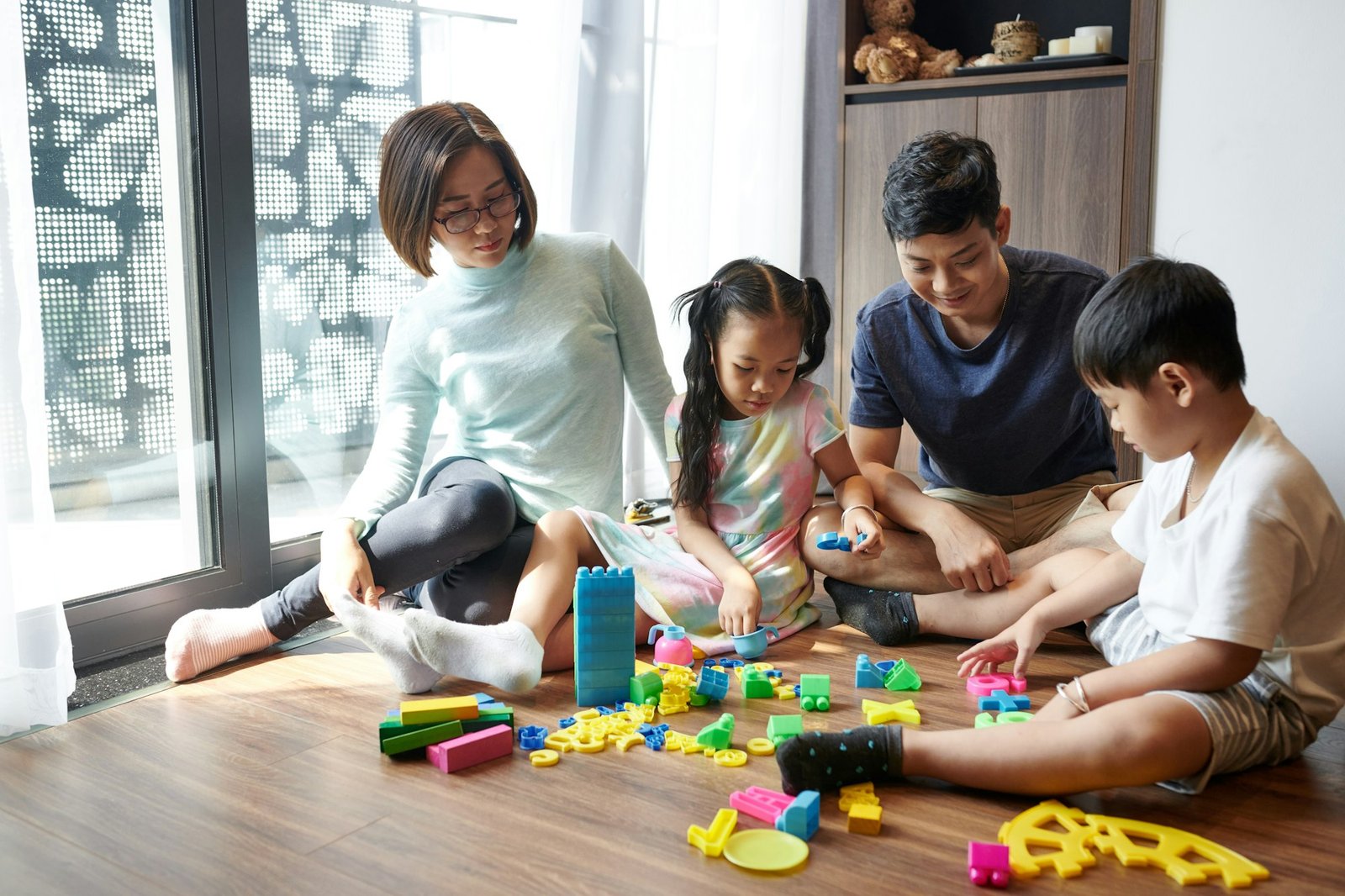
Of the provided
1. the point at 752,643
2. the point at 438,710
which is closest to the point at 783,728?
the point at 752,643

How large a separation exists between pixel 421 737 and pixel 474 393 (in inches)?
25.5

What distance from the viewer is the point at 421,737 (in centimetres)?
138

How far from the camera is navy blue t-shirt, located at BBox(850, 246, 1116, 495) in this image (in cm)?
177

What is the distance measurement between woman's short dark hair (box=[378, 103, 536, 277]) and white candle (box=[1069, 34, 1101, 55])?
1594mm

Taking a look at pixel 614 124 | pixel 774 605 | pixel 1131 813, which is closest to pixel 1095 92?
pixel 614 124

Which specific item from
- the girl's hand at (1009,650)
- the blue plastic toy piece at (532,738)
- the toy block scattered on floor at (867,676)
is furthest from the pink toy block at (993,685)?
the blue plastic toy piece at (532,738)

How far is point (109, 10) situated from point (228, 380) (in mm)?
600

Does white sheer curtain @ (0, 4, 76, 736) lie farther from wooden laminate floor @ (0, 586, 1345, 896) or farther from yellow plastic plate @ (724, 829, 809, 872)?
yellow plastic plate @ (724, 829, 809, 872)

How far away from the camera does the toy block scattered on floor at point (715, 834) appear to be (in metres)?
1.14

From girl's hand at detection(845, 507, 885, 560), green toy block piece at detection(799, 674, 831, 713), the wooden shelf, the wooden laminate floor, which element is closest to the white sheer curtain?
the wooden laminate floor

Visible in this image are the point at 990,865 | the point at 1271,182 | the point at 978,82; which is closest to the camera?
the point at 990,865

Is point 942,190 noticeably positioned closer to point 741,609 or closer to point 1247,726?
point 741,609

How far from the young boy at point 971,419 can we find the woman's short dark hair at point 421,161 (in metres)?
0.61

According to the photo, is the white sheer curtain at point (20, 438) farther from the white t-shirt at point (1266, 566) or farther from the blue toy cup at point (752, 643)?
the white t-shirt at point (1266, 566)
